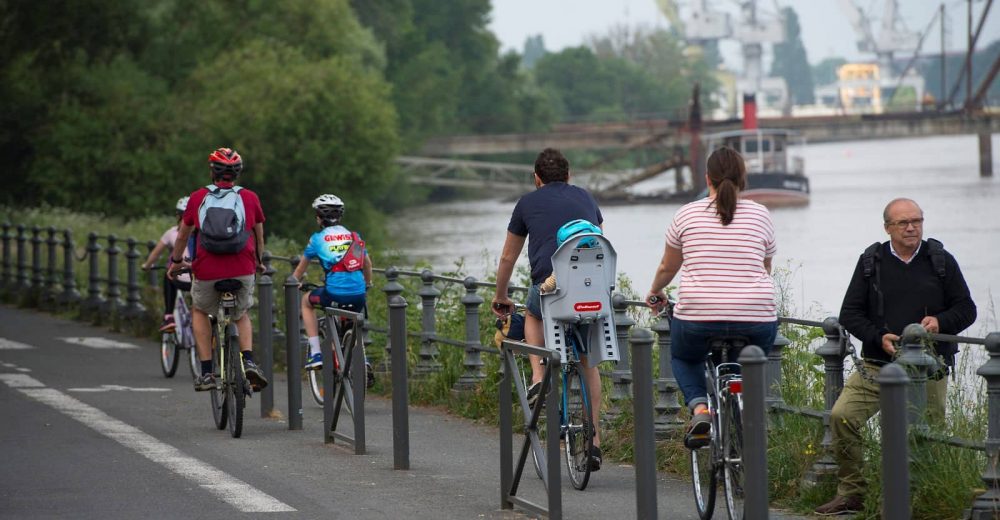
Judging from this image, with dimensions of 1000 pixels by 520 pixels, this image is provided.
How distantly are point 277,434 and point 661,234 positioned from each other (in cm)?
5111

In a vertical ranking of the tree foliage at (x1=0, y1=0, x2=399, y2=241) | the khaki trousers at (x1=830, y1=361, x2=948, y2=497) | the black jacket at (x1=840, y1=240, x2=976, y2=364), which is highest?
the tree foliage at (x1=0, y1=0, x2=399, y2=241)

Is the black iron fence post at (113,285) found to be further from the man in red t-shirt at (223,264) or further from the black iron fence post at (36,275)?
the man in red t-shirt at (223,264)

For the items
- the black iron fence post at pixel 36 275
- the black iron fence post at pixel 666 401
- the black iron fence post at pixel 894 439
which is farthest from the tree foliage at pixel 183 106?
the black iron fence post at pixel 894 439

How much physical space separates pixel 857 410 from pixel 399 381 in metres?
2.69

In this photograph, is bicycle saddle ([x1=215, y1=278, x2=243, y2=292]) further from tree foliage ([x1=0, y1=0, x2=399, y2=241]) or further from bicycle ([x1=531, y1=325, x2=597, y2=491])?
tree foliage ([x1=0, y1=0, x2=399, y2=241])

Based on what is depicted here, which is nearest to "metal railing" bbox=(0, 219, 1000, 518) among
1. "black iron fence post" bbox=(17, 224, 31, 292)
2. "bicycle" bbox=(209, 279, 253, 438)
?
"bicycle" bbox=(209, 279, 253, 438)

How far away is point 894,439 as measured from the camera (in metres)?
5.27

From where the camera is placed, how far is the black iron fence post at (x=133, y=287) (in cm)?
1844

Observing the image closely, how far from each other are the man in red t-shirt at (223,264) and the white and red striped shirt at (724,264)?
3.82 metres

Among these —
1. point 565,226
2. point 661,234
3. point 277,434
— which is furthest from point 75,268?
point 661,234

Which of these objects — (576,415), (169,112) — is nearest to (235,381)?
(576,415)

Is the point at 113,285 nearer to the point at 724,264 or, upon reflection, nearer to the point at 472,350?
the point at 472,350

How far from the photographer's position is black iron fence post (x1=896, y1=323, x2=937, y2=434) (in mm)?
6941

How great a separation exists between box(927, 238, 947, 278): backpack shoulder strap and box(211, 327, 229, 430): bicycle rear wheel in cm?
487
